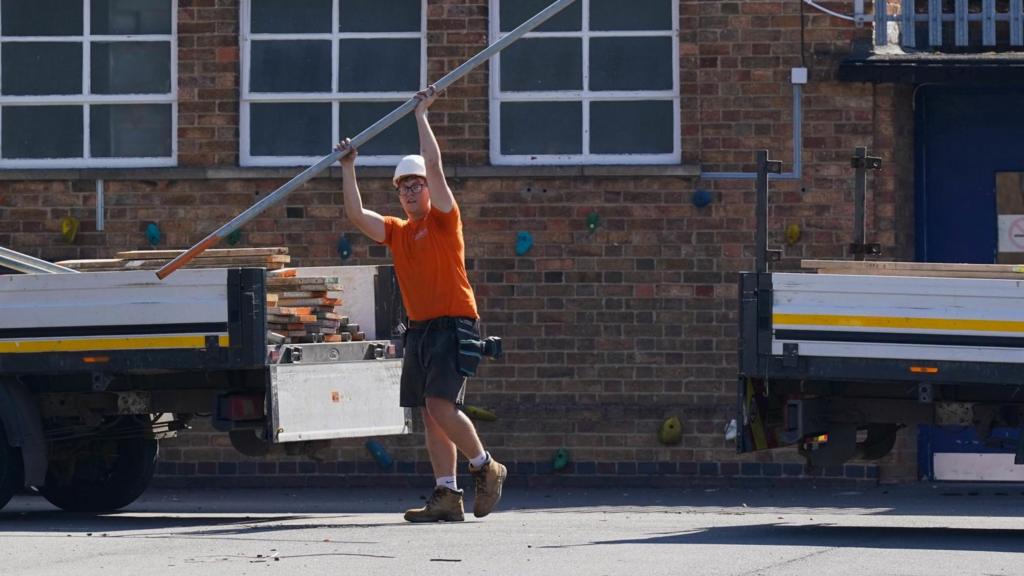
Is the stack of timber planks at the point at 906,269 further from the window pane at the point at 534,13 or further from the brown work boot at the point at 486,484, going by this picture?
the window pane at the point at 534,13

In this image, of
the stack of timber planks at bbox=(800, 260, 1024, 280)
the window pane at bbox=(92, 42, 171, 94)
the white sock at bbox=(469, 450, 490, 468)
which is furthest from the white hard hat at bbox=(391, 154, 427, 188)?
the window pane at bbox=(92, 42, 171, 94)

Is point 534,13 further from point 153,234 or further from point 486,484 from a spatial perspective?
point 486,484

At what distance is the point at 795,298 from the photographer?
33.6ft

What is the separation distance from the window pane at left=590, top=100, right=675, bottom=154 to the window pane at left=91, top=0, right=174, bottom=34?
3331mm

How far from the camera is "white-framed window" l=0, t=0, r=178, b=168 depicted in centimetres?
1513

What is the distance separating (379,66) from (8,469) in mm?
5008

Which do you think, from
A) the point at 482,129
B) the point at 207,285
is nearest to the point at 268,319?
the point at 207,285

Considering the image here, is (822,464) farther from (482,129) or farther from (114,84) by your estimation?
(114,84)

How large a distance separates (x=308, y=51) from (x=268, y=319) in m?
4.58

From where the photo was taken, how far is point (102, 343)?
1100 cm

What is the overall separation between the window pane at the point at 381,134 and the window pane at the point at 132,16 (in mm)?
1535

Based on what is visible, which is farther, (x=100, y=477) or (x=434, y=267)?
(x=100, y=477)

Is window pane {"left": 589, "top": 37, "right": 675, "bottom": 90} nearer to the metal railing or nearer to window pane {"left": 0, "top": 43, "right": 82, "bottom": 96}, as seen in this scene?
the metal railing

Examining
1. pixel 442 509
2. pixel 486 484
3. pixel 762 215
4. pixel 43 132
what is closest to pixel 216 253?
Result: pixel 442 509
